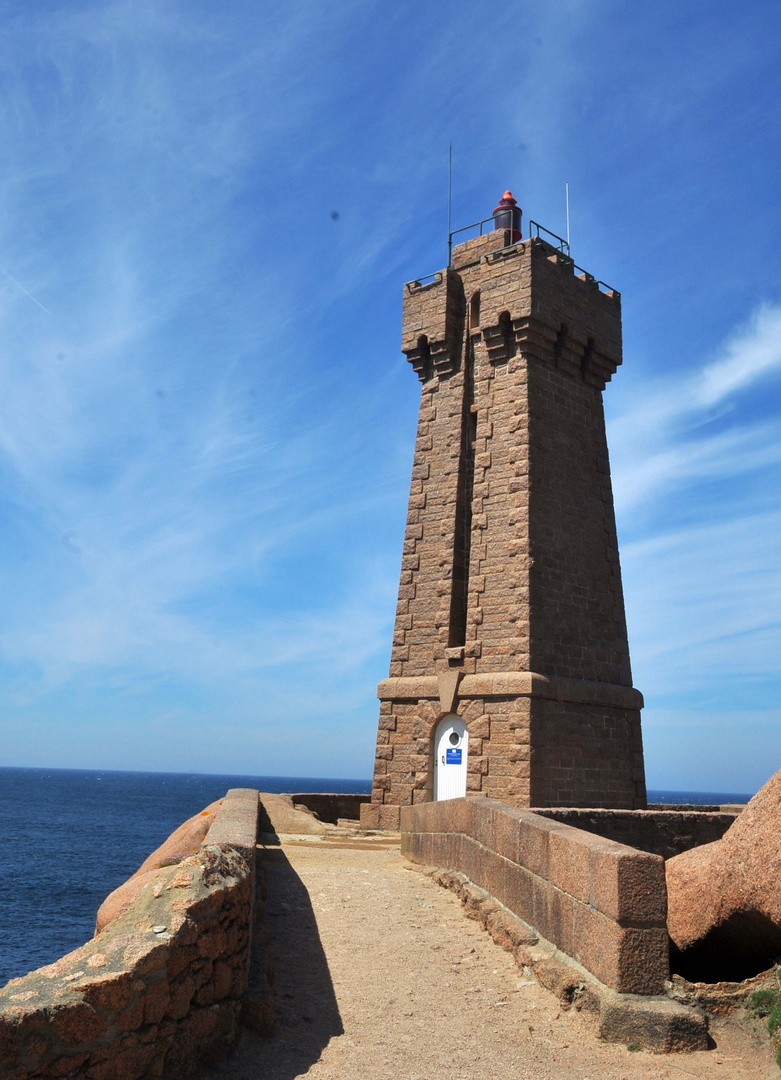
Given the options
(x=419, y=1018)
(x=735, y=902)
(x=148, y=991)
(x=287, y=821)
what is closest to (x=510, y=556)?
(x=287, y=821)

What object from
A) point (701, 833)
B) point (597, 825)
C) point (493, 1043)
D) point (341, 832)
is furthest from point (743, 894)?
point (341, 832)

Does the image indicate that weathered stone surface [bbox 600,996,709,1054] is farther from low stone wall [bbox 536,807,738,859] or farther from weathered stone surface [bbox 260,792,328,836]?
weathered stone surface [bbox 260,792,328,836]

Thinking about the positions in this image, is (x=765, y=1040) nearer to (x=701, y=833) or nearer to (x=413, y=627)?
(x=701, y=833)

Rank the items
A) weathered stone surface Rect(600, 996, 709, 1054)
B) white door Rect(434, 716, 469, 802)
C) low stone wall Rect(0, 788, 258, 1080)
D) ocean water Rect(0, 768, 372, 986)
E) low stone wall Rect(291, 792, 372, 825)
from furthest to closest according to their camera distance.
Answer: ocean water Rect(0, 768, 372, 986) → low stone wall Rect(291, 792, 372, 825) → white door Rect(434, 716, 469, 802) → weathered stone surface Rect(600, 996, 709, 1054) → low stone wall Rect(0, 788, 258, 1080)

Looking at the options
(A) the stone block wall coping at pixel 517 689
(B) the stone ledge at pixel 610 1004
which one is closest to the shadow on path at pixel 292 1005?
(B) the stone ledge at pixel 610 1004

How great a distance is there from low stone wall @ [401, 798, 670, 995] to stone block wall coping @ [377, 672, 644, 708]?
5652 millimetres

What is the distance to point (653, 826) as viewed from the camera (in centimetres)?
1151

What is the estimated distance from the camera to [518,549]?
15227 mm

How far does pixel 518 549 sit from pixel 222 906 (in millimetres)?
10636

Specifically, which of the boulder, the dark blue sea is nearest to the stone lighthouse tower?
the boulder

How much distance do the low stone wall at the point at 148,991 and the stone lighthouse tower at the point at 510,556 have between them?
9.36m

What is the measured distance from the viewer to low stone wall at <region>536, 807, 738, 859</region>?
36.3 ft

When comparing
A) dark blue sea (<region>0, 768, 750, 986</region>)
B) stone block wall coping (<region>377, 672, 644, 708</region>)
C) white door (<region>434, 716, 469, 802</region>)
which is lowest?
dark blue sea (<region>0, 768, 750, 986</region>)

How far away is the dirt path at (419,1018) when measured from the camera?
16.3 ft
